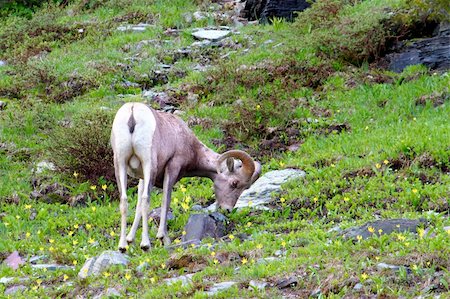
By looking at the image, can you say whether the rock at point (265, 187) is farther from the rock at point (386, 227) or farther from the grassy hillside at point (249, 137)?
the rock at point (386, 227)

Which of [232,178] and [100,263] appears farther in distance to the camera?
[232,178]

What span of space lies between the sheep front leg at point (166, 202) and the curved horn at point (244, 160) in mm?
934

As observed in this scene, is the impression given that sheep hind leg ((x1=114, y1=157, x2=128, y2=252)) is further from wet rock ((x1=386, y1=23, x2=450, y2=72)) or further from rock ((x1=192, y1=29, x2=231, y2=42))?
rock ((x1=192, y1=29, x2=231, y2=42))

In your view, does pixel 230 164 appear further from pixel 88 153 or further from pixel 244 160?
pixel 88 153

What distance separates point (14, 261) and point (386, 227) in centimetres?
451

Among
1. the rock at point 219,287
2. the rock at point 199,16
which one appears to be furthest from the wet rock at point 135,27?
the rock at point 219,287

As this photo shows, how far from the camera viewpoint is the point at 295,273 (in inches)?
298

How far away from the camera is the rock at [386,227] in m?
8.52

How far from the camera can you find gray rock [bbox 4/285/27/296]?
28.4 ft

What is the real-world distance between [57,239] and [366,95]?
7.28 m

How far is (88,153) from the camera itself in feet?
42.9

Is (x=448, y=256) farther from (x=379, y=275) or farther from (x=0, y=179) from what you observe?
(x=0, y=179)

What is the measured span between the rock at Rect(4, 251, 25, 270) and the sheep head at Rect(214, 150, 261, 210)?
285 cm

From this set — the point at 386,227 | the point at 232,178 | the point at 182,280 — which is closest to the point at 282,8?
the point at 232,178
